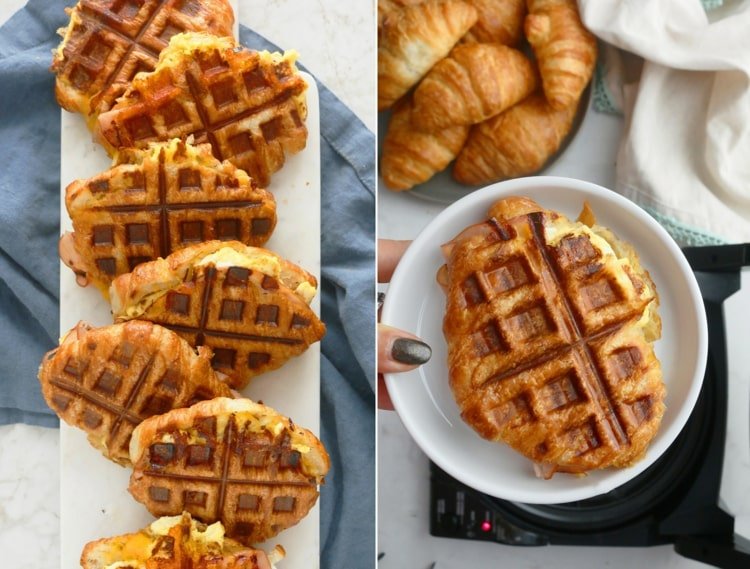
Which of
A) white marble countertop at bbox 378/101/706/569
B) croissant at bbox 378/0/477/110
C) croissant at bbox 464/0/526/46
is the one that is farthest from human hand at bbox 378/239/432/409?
croissant at bbox 464/0/526/46

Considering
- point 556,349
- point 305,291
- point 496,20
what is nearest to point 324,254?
point 305,291

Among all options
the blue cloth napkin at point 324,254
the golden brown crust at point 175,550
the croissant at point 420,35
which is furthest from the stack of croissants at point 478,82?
the golden brown crust at point 175,550

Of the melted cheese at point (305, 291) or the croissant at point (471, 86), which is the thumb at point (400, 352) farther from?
the croissant at point (471, 86)

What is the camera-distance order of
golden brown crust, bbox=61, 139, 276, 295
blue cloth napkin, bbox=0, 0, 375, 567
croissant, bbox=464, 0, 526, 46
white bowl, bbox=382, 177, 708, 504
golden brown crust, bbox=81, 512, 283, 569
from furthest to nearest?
croissant, bbox=464, 0, 526, 46
blue cloth napkin, bbox=0, 0, 375, 567
white bowl, bbox=382, 177, 708, 504
golden brown crust, bbox=61, 139, 276, 295
golden brown crust, bbox=81, 512, 283, 569

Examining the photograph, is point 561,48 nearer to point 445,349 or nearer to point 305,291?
point 445,349

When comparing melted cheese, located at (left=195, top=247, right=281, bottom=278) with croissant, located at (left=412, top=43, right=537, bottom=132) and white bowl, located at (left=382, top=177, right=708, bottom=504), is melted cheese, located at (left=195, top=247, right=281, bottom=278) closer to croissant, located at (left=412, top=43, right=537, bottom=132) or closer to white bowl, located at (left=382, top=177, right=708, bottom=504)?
white bowl, located at (left=382, top=177, right=708, bottom=504)
